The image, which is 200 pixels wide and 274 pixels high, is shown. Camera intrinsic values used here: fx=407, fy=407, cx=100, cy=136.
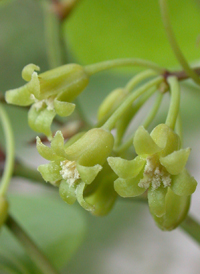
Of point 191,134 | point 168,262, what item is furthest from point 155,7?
point 168,262

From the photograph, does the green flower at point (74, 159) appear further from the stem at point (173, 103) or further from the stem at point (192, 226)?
the stem at point (192, 226)

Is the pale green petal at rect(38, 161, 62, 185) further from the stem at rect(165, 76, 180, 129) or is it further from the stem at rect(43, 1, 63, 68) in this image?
the stem at rect(43, 1, 63, 68)

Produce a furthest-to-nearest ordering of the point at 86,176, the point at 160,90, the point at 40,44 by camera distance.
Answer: the point at 40,44 → the point at 160,90 → the point at 86,176

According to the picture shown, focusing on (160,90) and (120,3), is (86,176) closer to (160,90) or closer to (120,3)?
(160,90)

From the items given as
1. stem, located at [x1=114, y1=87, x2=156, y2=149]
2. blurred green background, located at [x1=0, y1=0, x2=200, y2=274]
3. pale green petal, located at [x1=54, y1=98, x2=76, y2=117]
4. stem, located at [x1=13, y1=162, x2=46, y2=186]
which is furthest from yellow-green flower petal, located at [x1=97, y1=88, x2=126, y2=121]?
blurred green background, located at [x1=0, y1=0, x2=200, y2=274]

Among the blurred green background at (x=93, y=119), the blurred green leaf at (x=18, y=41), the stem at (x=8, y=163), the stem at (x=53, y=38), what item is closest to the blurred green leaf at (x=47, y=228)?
the blurred green background at (x=93, y=119)

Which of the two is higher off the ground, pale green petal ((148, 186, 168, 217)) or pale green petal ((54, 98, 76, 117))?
pale green petal ((54, 98, 76, 117))
